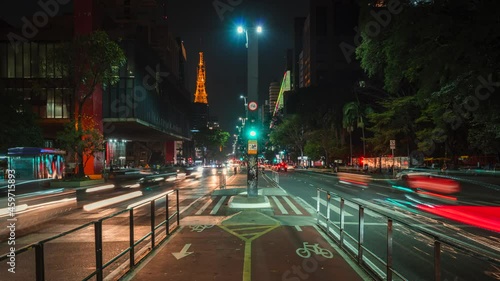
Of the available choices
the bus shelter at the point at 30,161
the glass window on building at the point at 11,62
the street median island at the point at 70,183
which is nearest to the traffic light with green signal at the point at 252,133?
the street median island at the point at 70,183

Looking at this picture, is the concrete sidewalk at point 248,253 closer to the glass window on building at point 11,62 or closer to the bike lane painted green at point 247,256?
the bike lane painted green at point 247,256

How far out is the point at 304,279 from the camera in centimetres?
711

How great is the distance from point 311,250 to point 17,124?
146 ft

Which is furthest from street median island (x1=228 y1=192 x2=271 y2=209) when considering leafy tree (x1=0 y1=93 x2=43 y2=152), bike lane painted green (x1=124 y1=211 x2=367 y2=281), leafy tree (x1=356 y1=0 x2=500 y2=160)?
leafy tree (x1=0 y1=93 x2=43 y2=152)

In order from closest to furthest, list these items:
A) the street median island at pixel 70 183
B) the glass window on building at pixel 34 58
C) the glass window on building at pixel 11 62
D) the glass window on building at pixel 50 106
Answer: the street median island at pixel 70 183
the glass window on building at pixel 34 58
the glass window on building at pixel 11 62
the glass window on building at pixel 50 106

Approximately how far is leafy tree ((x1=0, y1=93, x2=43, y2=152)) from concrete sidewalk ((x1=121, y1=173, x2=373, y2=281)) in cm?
3767

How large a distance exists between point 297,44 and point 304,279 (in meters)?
191

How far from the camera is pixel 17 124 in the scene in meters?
45.4

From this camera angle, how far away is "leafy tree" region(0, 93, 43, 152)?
44312 millimetres

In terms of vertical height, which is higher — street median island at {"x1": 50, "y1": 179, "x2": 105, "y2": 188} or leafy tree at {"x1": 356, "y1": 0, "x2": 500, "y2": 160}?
leafy tree at {"x1": 356, "y1": 0, "x2": 500, "y2": 160}

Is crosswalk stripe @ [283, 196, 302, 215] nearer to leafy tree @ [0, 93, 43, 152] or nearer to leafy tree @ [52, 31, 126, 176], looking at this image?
leafy tree @ [52, 31, 126, 176]

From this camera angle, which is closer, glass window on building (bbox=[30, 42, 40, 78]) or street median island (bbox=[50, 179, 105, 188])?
street median island (bbox=[50, 179, 105, 188])

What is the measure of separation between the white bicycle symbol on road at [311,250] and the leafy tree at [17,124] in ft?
140

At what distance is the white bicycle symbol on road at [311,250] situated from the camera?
8867 millimetres
